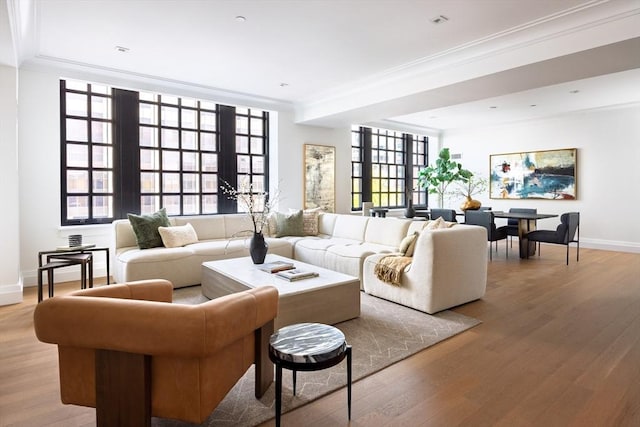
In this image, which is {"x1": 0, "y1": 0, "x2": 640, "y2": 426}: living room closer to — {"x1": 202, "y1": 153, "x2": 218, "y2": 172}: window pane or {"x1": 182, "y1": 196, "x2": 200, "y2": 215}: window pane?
{"x1": 202, "y1": 153, "x2": 218, "y2": 172}: window pane

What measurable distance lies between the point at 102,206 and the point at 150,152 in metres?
1.08

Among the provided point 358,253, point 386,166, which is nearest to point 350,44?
point 358,253

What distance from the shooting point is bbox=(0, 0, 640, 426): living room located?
12.2ft

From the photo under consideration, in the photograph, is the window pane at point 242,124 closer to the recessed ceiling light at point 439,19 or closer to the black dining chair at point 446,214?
the black dining chair at point 446,214

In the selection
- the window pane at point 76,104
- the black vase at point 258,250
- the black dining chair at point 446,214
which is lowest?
the black vase at point 258,250

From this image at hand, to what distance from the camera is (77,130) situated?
17.1ft

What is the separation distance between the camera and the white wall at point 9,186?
12.8ft

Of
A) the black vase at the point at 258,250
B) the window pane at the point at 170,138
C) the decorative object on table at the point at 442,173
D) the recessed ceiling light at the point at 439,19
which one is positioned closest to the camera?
the recessed ceiling light at the point at 439,19

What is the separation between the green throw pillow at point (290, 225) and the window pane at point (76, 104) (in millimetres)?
3208

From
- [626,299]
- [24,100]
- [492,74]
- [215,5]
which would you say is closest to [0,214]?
[24,100]

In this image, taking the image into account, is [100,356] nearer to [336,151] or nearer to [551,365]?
[551,365]

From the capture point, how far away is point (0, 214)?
153 inches

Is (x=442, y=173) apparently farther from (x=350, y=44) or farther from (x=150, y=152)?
(x=150, y=152)

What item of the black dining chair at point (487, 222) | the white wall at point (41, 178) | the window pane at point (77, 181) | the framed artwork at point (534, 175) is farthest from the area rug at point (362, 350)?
the framed artwork at point (534, 175)
